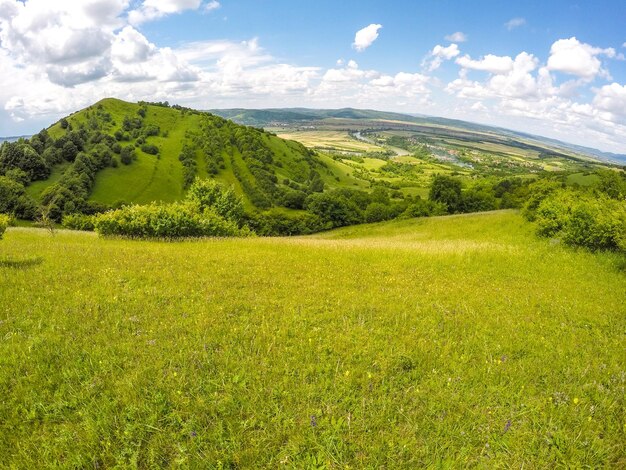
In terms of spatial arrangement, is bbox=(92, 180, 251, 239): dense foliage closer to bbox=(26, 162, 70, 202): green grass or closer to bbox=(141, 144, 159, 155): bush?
bbox=(26, 162, 70, 202): green grass

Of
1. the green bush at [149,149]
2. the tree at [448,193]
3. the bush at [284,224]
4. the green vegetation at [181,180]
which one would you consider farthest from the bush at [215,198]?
the green bush at [149,149]

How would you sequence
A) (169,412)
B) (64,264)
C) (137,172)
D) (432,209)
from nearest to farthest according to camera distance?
(169,412) < (64,264) < (432,209) < (137,172)

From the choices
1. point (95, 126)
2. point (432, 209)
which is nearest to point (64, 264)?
point (432, 209)

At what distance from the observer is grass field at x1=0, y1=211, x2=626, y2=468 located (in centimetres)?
529

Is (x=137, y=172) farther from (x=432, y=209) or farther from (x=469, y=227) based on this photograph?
(x=469, y=227)

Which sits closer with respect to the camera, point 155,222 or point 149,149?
point 155,222

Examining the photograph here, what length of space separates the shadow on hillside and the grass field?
6 cm

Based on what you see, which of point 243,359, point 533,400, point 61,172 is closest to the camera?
point 533,400

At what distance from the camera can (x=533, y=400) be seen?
6.64 m

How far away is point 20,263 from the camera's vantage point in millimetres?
13734

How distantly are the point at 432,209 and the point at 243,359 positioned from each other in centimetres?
9252

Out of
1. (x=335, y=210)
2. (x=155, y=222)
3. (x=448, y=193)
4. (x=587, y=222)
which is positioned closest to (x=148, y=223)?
(x=155, y=222)

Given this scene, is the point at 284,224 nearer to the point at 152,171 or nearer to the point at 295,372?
the point at 152,171

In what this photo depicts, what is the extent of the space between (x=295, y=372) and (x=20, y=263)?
42.8 ft
